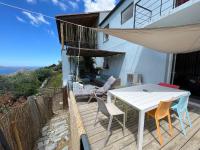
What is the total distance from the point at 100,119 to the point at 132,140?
1.10 m

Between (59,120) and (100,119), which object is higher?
(100,119)

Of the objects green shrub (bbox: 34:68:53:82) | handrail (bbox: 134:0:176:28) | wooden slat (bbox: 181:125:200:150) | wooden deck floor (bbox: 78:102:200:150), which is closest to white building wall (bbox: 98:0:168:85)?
handrail (bbox: 134:0:176:28)

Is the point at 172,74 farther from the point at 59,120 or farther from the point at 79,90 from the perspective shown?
the point at 59,120

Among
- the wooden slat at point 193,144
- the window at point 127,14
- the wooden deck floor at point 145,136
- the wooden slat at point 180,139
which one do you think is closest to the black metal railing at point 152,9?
the window at point 127,14

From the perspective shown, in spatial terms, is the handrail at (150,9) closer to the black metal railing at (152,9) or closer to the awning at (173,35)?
the black metal railing at (152,9)

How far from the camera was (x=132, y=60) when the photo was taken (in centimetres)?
708

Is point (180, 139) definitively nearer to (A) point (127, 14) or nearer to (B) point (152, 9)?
(B) point (152, 9)

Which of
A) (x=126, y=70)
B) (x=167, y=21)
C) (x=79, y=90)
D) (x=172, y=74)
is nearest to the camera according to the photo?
(x=167, y=21)

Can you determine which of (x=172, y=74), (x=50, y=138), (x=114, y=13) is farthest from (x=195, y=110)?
(x=114, y=13)

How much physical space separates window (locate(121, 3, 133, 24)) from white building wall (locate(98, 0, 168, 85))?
0.70 ft

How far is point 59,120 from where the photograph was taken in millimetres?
5023

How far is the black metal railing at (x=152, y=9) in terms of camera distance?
16.0 ft

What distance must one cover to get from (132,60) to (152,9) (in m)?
2.64

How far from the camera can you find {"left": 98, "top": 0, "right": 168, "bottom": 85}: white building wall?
214 inches
